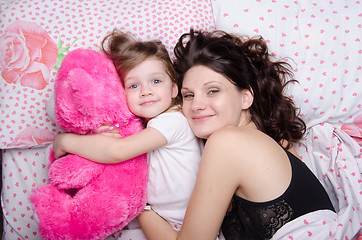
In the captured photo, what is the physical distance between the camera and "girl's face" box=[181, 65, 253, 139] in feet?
3.76

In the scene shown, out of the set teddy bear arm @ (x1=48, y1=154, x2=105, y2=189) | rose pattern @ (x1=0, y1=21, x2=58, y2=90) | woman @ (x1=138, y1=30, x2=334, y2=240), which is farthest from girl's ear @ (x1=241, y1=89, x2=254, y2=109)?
rose pattern @ (x1=0, y1=21, x2=58, y2=90)

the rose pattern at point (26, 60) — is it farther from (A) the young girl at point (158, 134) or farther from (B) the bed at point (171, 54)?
(A) the young girl at point (158, 134)

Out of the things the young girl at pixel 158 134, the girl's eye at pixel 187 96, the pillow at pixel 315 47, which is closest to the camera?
the young girl at pixel 158 134

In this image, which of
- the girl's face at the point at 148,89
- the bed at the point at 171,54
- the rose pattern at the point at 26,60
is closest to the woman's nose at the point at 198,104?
the girl's face at the point at 148,89

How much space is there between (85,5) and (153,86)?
566 millimetres

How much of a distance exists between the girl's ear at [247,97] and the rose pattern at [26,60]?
0.80 m

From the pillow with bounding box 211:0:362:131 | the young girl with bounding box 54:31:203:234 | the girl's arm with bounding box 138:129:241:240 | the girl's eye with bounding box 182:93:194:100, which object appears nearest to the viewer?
the girl's arm with bounding box 138:129:241:240

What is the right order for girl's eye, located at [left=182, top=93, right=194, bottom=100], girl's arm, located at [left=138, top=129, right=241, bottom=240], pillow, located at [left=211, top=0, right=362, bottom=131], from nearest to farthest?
girl's arm, located at [left=138, top=129, right=241, bottom=240] < girl's eye, located at [left=182, top=93, right=194, bottom=100] < pillow, located at [left=211, top=0, right=362, bottom=131]

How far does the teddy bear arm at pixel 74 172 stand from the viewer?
106cm

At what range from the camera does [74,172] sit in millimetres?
1057

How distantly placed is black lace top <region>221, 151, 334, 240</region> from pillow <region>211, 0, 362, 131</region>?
414 mm

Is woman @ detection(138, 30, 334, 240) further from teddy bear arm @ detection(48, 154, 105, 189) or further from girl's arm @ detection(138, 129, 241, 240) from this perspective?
teddy bear arm @ detection(48, 154, 105, 189)

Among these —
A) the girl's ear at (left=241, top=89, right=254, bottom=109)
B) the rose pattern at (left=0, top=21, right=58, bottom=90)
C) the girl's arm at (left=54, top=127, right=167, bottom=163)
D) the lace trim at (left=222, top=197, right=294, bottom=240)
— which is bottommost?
the lace trim at (left=222, top=197, right=294, bottom=240)

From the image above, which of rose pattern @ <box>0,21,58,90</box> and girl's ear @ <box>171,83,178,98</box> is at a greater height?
rose pattern @ <box>0,21,58,90</box>
